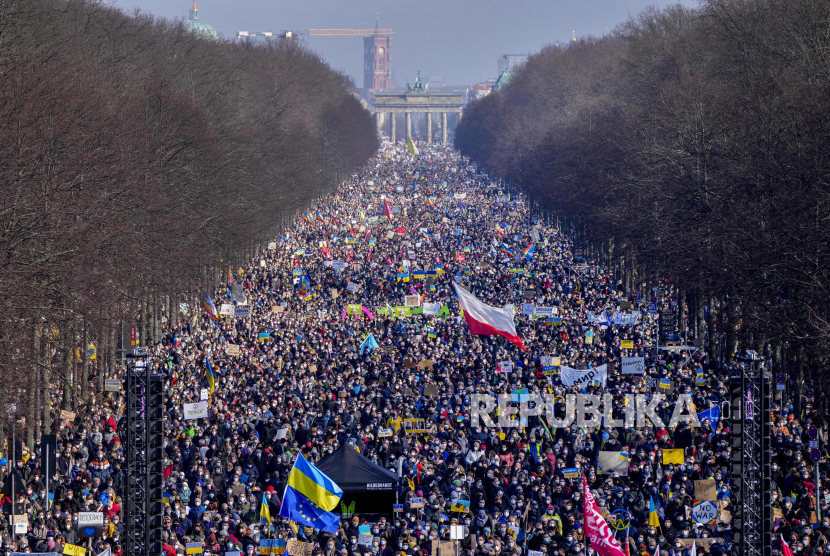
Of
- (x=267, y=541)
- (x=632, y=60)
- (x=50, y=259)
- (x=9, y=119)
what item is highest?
(x=632, y=60)

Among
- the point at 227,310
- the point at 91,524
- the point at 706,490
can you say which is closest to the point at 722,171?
the point at 227,310

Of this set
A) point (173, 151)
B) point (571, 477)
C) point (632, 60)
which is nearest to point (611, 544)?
point (571, 477)

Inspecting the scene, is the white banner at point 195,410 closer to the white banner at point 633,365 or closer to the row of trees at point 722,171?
the white banner at point 633,365

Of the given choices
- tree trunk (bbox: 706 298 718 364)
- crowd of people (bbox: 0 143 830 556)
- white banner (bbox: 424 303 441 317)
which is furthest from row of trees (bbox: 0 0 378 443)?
tree trunk (bbox: 706 298 718 364)

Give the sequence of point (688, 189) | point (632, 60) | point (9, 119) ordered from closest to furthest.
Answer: point (9, 119) → point (688, 189) → point (632, 60)

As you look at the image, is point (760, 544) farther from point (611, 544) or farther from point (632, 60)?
point (632, 60)

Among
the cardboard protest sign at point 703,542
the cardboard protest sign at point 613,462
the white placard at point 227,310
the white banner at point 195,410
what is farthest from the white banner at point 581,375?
the white placard at point 227,310

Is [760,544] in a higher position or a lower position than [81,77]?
lower

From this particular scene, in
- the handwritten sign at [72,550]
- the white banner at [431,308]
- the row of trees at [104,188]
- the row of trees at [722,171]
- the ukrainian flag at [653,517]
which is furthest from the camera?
the white banner at [431,308]
